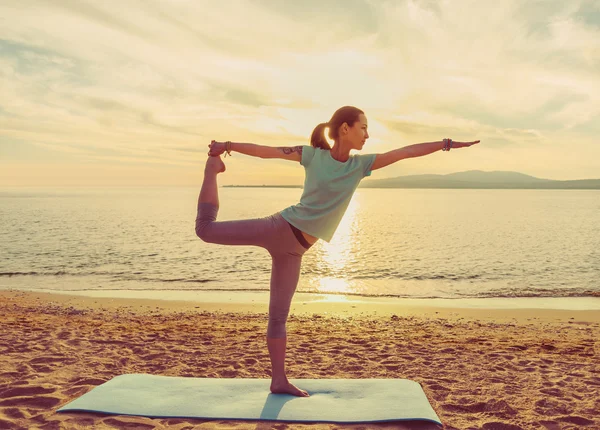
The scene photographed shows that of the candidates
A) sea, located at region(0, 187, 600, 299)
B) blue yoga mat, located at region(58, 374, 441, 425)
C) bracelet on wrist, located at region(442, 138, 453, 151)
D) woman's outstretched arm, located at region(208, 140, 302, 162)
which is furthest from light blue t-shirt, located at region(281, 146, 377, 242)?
sea, located at region(0, 187, 600, 299)

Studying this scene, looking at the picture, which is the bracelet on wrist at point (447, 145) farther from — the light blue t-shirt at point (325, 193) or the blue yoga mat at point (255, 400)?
the blue yoga mat at point (255, 400)

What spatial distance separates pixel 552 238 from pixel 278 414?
1702 inches

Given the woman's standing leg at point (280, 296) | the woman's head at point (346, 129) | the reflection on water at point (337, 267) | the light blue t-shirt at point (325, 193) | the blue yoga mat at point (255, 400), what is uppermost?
the woman's head at point (346, 129)

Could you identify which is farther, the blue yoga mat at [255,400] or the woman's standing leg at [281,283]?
the blue yoga mat at [255,400]

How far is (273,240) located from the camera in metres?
4.50

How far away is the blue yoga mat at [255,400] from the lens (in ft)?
15.3

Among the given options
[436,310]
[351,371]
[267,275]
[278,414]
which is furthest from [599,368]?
[267,275]

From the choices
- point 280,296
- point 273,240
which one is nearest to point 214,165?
point 273,240

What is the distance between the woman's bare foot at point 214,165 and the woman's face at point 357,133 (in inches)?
48.6

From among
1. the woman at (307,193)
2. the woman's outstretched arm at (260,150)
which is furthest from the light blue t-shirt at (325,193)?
the woman's outstretched arm at (260,150)

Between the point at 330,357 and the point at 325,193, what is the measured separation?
3.94 metres

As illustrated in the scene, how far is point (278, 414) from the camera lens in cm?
464

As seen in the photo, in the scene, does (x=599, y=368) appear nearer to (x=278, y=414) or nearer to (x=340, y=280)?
(x=278, y=414)

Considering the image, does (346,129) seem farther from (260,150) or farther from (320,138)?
(260,150)
